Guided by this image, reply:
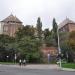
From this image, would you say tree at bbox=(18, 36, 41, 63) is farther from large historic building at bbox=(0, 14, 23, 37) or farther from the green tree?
large historic building at bbox=(0, 14, 23, 37)

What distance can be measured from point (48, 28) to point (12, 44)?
3740 centimetres

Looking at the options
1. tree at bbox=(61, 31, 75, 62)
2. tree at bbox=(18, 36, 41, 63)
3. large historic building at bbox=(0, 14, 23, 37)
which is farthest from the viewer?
large historic building at bbox=(0, 14, 23, 37)

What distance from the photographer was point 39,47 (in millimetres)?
93750

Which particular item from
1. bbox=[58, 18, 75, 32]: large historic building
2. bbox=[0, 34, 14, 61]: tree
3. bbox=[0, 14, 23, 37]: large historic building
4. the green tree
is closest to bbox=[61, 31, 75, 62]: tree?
the green tree

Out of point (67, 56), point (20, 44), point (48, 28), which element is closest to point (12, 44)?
point (20, 44)

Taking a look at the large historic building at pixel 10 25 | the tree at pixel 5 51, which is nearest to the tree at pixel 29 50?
the tree at pixel 5 51

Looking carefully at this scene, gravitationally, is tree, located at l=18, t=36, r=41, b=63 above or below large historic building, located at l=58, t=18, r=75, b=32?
below

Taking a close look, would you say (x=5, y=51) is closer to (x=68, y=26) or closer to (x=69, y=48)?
(x=69, y=48)

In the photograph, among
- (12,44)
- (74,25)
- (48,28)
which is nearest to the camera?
(12,44)

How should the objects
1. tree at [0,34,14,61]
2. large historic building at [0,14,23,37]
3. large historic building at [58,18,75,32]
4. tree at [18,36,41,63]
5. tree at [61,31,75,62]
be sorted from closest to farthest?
tree at [18,36,41,63], tree at [61,31,75,62], tree at [0,34,14,61], large historic building at [58,18,75,32], large historic building at [0,14,23,37]

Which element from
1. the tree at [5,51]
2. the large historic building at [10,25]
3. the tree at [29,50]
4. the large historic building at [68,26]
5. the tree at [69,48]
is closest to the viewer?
the tree at [29,50]

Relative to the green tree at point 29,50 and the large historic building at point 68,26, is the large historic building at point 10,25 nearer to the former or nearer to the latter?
the large historic building at point 68,26

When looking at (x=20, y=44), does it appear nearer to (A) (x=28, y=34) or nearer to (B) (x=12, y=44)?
(B) (x=12, y=44)

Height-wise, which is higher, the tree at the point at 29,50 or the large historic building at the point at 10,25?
the large historic building at the point at 10,25
